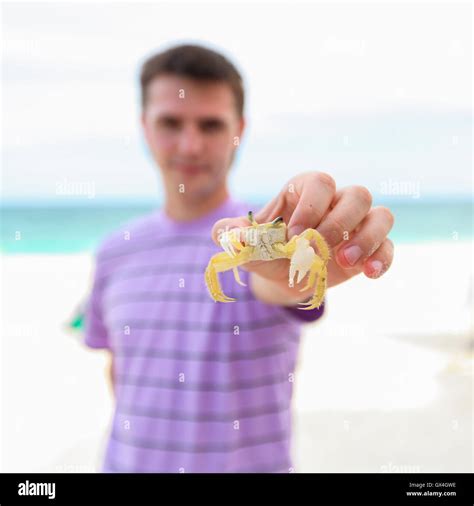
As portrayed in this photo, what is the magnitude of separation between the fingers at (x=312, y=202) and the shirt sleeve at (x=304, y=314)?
24 cm

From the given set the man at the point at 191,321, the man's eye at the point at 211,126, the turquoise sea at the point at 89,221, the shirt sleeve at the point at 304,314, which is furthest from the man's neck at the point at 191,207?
the turquoise sea at the point at 89,221

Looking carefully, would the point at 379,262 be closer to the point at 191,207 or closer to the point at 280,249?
Result: the point at 280,249

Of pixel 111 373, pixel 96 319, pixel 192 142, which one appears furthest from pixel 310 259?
pixel 111 373

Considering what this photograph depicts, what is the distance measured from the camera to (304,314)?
87 cm

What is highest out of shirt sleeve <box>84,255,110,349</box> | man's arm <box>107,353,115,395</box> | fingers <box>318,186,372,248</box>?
fingers <box>318,186,372,248</box>

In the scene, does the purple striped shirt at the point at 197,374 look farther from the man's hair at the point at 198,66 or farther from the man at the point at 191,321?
the man's hair at the point at 198,66

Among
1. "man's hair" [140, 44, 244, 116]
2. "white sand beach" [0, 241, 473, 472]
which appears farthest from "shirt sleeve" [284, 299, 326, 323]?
"man's hair" [140, 44, 244, 116]

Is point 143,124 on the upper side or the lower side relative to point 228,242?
upper

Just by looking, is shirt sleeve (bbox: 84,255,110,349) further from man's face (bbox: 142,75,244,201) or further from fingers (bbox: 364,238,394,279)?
fingers (bbox: 364,238,394,279)

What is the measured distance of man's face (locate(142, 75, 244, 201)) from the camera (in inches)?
43.3

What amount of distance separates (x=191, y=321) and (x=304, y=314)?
0.87 ft

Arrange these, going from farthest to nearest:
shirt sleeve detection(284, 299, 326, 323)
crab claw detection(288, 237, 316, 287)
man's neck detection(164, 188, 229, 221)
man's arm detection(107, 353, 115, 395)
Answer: man's arm detection(107, 353, 115, 395), man's neck detection(164, 188, 229, 221), shirt sleeve detection(284, 299, 326, 323), crab claw detection(288, 237, 316, 287)

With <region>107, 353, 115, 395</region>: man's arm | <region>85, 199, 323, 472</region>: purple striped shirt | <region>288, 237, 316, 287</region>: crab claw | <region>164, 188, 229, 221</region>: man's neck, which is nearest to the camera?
<region>288, 237, 316, 287</region>: crab claw
